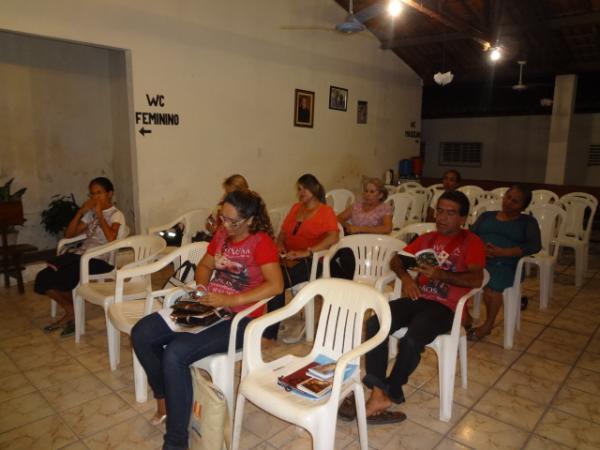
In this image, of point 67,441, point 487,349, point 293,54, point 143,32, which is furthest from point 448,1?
point 67,441

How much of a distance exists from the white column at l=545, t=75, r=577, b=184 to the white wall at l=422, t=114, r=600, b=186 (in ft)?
5.18

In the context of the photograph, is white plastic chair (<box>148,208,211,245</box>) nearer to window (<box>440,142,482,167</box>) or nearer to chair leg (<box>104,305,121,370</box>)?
chair leg (<box>104,305,121,370</box>)

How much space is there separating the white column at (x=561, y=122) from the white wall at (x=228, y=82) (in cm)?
302

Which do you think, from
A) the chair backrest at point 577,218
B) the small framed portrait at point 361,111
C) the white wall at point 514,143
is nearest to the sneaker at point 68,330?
the chair backrest at point 577,218

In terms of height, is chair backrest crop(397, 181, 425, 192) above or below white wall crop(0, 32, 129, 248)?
below

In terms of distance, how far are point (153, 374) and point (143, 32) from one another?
3689mm

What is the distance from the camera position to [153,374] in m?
2.12

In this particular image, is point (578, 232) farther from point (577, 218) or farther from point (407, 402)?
point (407, 402)

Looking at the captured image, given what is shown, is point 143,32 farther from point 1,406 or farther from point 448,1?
point 448,1

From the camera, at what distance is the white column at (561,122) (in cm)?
752

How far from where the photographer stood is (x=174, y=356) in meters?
1.94

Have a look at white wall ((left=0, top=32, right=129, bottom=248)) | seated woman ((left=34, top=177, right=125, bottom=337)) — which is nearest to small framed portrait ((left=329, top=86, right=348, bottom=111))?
white wall ((left=0, top=32, right=129, bottom=248))

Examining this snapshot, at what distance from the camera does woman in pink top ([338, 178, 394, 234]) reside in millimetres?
3963

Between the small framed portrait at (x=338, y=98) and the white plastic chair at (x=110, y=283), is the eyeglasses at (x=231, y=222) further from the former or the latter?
the small framed portrait at (x=338, y=98)
